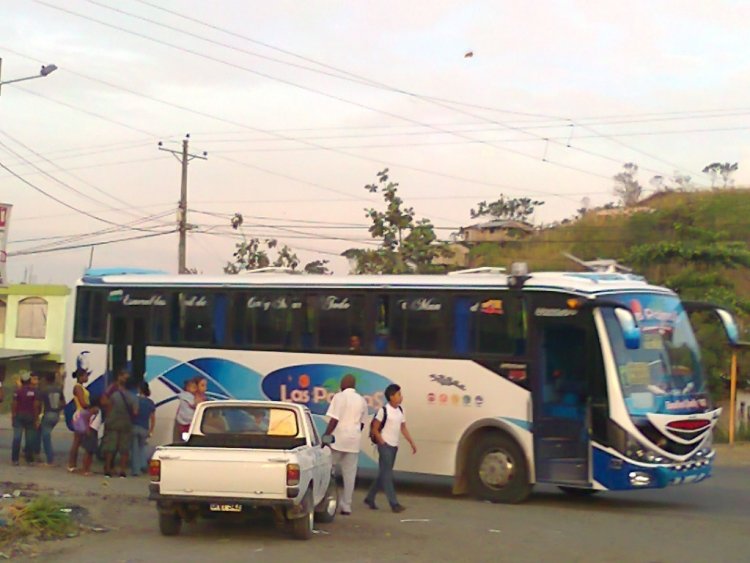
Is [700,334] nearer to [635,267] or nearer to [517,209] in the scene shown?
Answer: [635,267]

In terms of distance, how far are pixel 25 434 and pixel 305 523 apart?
9788 millimetres

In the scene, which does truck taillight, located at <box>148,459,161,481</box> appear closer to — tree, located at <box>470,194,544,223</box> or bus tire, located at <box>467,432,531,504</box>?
bus tire, located at <box>467,432,531,504</box>

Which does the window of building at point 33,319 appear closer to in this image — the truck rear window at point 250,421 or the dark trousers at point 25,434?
the dark trousers at point 25,434

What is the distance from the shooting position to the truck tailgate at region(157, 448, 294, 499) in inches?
454

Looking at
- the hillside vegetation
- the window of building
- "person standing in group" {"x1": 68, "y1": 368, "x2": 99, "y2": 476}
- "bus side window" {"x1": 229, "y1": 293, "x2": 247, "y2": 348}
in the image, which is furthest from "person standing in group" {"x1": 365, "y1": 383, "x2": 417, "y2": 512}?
the window of building

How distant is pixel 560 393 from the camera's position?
1623 cm

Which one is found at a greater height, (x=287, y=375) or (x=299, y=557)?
(x=287, y=375)

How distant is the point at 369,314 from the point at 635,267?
25178mm

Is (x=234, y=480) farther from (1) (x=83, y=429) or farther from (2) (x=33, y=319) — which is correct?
(2) (x=33, y=319)

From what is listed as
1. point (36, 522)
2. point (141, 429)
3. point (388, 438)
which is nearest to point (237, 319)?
point (141, 429)

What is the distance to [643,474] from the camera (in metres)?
15.1

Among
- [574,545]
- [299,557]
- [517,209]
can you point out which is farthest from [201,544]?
[517,209]

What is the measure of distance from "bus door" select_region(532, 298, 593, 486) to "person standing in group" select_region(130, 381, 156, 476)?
6.89m

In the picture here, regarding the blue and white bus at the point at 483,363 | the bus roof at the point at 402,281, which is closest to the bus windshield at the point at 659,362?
the blue and white bus at the point at 483,363
